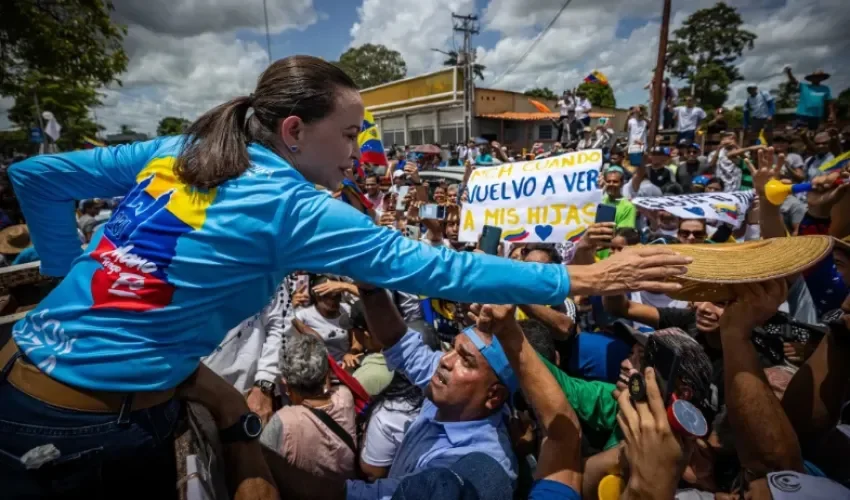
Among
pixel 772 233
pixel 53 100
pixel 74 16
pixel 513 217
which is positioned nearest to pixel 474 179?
pixel 513 217

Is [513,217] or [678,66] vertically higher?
[678,66]

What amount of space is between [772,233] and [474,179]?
2.37m

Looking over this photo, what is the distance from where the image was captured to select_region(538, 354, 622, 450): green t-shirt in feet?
7.91

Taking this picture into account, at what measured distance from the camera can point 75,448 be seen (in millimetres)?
1253

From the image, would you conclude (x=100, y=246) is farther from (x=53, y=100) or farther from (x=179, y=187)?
(x=53, y=100)

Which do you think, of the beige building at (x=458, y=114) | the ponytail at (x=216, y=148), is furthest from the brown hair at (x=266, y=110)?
the beige building at (x=458, y=114)

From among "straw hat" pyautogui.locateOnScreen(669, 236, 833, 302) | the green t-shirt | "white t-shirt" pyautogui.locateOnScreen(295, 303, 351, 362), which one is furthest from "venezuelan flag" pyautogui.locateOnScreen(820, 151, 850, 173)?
"white t-shirt" pyautogui.locateOnScreen(295, 303, 351, 362)

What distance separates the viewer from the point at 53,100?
19.4 meters

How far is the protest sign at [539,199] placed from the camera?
11.8ft

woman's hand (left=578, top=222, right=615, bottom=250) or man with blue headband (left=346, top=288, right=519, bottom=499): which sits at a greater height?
woman's hand (left=578, top=222, right=615, bottom=250)

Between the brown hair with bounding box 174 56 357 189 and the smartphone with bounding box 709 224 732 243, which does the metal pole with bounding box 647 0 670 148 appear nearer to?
the smartphone with bounding box 709 224 732 243

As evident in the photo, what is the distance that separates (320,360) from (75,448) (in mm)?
1430

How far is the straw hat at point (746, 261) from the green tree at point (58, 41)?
1438 cm

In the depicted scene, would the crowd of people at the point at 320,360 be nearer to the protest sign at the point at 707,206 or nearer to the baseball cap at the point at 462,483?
the baseball cap at the point at 462,483
